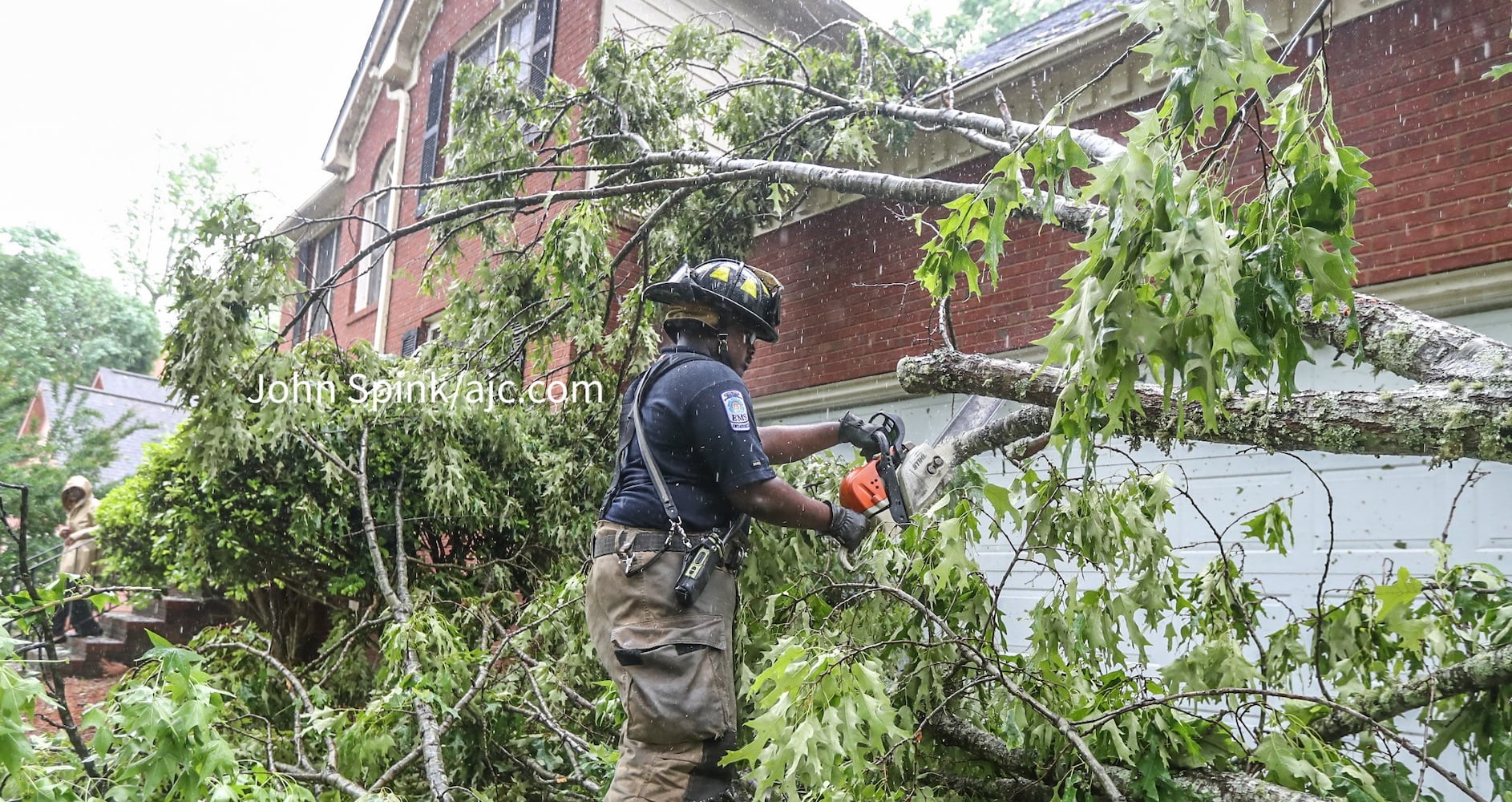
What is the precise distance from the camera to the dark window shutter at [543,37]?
36.0ft

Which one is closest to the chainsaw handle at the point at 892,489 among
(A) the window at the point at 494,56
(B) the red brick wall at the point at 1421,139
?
(B) the red brick wall at the point at 1421,139

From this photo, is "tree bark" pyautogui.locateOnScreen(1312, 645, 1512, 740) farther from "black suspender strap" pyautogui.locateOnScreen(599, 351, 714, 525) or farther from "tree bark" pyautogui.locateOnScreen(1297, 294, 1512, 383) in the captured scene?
"black suspender strap" pyautogui.locateOnScreen(599, 351, 714, 525)

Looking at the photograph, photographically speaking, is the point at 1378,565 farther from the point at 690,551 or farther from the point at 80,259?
the point at 80,259

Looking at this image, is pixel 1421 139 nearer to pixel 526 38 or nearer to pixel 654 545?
pixel 654 545

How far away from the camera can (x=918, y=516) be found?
2.88 metres

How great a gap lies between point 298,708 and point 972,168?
17.8ft

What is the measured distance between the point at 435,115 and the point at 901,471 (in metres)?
12.4

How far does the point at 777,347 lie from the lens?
812cm

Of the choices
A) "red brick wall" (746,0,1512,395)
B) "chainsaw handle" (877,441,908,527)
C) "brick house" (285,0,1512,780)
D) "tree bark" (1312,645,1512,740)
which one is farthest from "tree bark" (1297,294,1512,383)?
"red brick wall" (746,0,1512,395)

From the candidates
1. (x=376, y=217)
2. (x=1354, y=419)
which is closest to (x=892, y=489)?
(x=1354, y=419)

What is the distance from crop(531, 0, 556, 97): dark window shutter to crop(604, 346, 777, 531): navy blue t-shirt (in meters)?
8.86

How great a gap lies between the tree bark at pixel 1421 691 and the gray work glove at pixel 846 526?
130cm

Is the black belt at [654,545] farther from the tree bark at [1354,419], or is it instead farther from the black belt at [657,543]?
the tree bark at [1354,419]

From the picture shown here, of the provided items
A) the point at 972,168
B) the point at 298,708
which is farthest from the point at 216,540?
the point at 972,168
